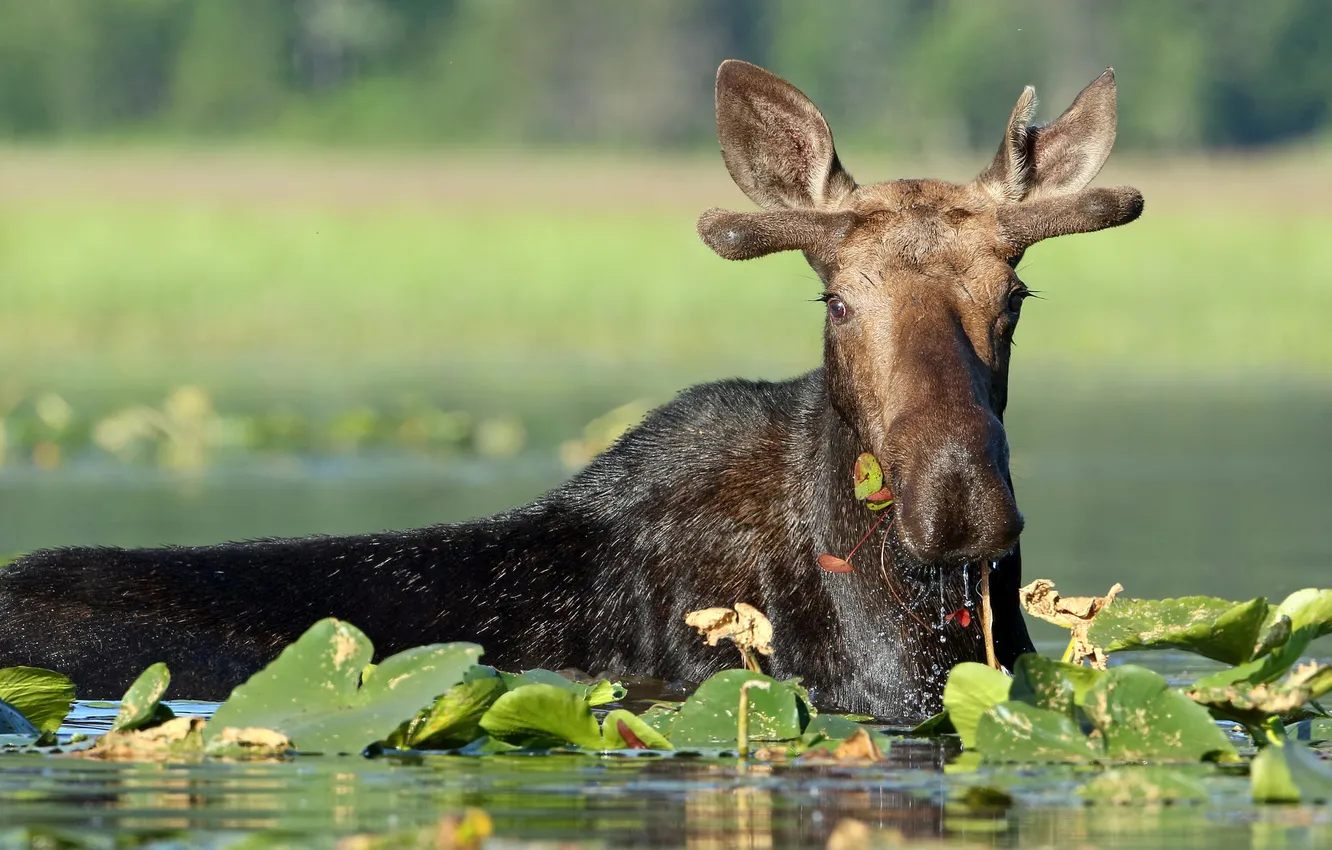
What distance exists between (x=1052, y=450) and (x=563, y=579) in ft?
33.3

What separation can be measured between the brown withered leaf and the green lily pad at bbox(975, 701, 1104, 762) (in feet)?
2.01

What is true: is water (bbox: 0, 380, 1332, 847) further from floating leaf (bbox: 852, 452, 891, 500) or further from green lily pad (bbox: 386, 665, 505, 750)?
floating leaf (bbox: 852, 452, 891, 500)

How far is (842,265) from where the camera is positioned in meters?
6.83

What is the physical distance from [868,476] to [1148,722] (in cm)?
123

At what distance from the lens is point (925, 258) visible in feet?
22.0

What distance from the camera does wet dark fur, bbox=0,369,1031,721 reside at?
23.2 feet

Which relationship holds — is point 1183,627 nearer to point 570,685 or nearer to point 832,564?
point 832,564

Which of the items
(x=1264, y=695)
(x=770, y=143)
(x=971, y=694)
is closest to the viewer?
(x=1264, y=695)

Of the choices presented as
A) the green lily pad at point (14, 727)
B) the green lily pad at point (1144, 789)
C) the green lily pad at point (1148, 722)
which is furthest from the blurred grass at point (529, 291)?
the green lily pad at point (1144, 789)

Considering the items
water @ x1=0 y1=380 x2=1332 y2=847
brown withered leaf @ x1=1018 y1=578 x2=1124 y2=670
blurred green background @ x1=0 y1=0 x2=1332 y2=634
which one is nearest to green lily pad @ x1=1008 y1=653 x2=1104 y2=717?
water @ x1=0 y1=380 x2=1332 y2=847

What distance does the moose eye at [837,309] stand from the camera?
22.1 ft

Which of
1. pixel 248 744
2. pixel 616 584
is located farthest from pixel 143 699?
pixel 616 584

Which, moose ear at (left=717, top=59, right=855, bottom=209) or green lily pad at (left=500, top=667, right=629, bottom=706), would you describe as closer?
green lily pad at (left=500, top=667, right=629, bottom=706)

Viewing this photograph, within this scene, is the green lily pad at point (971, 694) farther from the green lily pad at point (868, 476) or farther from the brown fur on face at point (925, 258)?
the green lily pad at point (868, 476)
